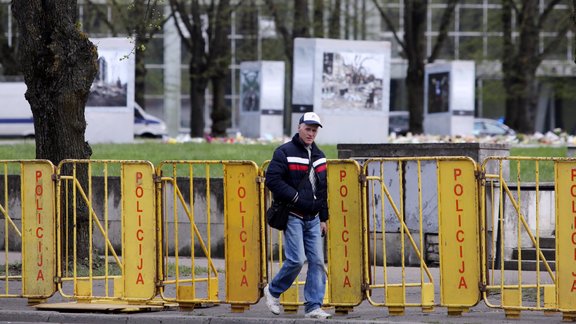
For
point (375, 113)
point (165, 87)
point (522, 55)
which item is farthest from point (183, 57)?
point (375, 113)

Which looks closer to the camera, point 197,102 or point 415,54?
point 415,54

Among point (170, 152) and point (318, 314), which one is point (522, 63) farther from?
point (318, 314)

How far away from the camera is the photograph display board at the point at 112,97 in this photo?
32562mm

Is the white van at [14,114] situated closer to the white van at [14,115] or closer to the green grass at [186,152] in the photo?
the white van at [14,115]

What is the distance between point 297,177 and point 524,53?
32149mm

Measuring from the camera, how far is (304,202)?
40.1 ft

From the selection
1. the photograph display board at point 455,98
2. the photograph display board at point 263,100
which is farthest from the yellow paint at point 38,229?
the photograph display board at point 455,98

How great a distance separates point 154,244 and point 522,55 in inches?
Result: 1247

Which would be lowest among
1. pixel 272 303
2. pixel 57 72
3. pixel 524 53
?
pixel 272 303

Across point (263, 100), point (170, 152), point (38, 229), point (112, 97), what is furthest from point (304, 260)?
point (263, 100)

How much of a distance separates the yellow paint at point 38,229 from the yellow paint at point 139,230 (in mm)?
826

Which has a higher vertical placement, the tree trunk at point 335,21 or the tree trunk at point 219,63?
the tree trunk at point 335,21

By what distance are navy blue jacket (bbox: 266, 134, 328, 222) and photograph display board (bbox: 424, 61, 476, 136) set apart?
2649 cm

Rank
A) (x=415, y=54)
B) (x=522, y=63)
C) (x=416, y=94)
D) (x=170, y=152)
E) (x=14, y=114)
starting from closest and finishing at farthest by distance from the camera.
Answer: (x=170, y=152)
(x=416, y=94)
(x=415, y=54)
(x=522, y=63)
(x=14, y=114)
